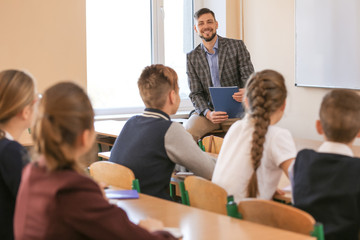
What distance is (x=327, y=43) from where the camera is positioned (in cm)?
505

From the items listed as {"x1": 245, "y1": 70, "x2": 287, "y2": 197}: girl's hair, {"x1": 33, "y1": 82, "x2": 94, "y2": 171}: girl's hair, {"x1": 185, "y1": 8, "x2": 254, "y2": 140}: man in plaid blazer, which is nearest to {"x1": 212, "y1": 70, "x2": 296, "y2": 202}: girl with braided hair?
{"x1": 245, "y1": 70, "x2": 287, "y2": 197}: girl's hair

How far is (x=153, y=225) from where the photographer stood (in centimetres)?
163

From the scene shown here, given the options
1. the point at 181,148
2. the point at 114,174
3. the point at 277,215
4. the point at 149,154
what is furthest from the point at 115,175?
the point at 277,215

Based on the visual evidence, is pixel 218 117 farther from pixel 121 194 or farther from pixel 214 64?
pixel 121 194

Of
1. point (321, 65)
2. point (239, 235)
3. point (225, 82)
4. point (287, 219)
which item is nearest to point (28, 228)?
point (239, 235)

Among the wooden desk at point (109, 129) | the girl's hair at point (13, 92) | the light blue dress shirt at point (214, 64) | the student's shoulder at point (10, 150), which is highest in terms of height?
the light blue dress shirt at point (214, 64)

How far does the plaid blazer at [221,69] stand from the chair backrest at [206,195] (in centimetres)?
268

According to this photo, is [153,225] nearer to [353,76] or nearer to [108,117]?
[353,76]

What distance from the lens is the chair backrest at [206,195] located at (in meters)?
2.11

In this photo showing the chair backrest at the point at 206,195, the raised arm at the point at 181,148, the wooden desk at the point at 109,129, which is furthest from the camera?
the wooden desk at the point at 109,129

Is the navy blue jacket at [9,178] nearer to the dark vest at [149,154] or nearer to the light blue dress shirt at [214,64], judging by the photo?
the dark vest at [149,154]

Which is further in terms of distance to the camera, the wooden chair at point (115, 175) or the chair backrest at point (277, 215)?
the wooden chair at point (115, 175)

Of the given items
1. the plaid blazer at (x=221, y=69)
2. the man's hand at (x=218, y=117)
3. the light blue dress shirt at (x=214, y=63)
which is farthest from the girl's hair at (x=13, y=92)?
the light blue dress shirt at (x=214, y=63)

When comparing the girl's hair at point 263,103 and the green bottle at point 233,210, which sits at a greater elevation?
the girl's hair at point 263,103
